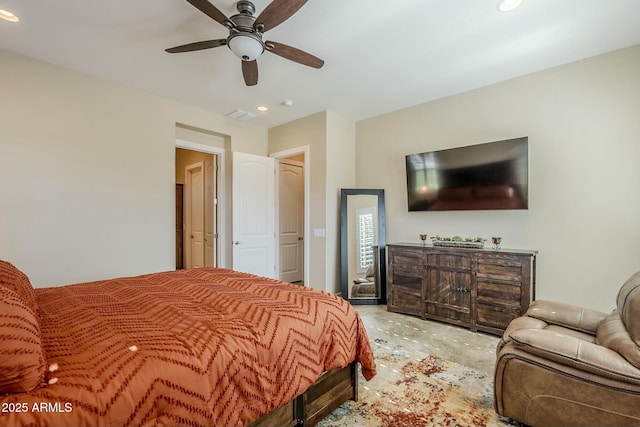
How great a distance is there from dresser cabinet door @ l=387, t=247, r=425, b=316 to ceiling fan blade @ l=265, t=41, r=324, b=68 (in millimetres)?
2424

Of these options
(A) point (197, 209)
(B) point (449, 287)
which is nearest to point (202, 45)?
(B) point (449, 287)

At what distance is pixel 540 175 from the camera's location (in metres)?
3.23

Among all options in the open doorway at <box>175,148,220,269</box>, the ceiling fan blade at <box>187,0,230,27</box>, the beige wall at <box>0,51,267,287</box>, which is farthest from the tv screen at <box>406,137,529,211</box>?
the beige wall at <box>0,51,267,287</box>

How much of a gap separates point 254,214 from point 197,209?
4.83 feet

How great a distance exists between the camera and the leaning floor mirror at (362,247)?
432cm

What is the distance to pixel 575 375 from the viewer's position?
1.56 meters

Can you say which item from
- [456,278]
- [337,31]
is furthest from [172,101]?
[456,278]

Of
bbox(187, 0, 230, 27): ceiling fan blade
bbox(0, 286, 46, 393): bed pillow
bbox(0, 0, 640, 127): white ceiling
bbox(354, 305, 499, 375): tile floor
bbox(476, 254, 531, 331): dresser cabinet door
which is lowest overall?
bbox(354, 305, 499, 375): tile floor

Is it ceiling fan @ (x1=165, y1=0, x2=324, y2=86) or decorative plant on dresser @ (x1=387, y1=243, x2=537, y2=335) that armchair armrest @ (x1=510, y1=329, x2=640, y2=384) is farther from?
ceiling fan @ (x1=165, y1=0, x2=324, y2=86)

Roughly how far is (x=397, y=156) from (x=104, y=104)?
146 inches

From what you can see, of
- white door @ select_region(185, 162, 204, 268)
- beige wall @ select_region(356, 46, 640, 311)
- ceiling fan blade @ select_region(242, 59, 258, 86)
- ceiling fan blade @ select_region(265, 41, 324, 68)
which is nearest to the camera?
ceiling fan blade @ select_region(265, 41, 324, 68)

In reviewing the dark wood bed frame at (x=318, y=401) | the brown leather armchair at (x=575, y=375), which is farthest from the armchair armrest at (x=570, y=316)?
the dark wood bed frame at (x=318, y=401)

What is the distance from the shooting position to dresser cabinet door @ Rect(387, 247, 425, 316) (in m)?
3.70

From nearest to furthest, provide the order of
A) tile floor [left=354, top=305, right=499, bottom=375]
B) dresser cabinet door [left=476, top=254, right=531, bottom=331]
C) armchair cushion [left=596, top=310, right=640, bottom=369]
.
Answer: armchair cushion [left=596, top=310, right=640, bottom=369]
tile floor [left=354, top=305, right=499, bottom=375]
dresser cabinet door [left=476, top=254, right=531, bottom=331]
